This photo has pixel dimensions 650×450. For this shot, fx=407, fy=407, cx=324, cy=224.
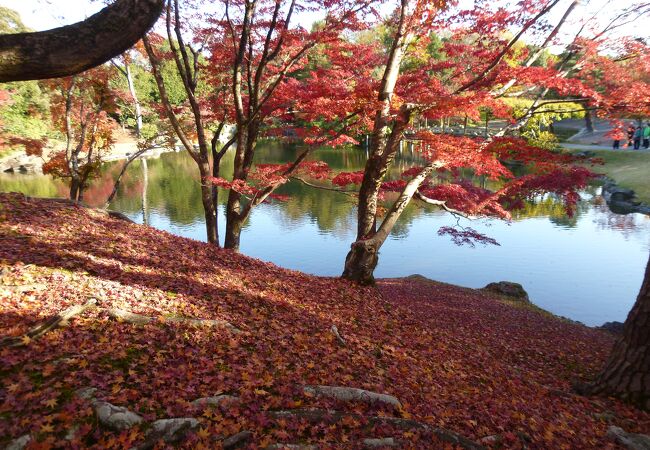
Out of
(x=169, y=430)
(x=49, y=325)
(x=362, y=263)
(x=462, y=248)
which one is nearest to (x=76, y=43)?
(x=49, y=325)

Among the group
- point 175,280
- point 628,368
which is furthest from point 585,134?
point 175,280

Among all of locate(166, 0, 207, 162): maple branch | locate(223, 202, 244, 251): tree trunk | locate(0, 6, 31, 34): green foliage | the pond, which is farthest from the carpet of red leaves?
locate(0, 6, 31, 34): green foliage

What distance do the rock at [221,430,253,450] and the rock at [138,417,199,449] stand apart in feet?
0.91

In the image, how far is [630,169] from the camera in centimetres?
2584

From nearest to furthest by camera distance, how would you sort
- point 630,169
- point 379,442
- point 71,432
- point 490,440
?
1. point 71,432
2. point 379,442
3. point 490,440
4. point 630,169

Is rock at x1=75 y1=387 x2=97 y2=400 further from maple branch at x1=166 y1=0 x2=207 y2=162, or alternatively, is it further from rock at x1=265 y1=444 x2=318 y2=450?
maple branch at x1=166 y1=0 x2=207 y2=162

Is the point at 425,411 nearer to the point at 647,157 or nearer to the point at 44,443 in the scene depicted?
the point at 44,443

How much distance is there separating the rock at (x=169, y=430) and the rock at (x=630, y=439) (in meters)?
4.25

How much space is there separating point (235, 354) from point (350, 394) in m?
1.25

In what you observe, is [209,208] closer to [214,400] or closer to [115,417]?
[214,400]

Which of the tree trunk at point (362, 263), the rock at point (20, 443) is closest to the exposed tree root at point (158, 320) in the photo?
Answer: the rock at point (20, 443)

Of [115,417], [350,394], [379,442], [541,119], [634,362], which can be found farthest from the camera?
[541,119]

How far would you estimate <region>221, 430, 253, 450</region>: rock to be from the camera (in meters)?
2.91

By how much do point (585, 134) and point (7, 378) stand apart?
4846 cm
